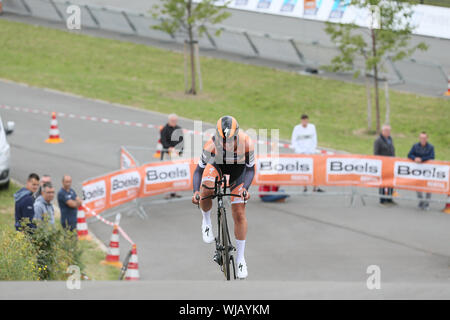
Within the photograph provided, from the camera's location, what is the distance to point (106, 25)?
41875mm

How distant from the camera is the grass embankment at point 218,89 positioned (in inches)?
1037

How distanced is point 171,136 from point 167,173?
4.76 ft

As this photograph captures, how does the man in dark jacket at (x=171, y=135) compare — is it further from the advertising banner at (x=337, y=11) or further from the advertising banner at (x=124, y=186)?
the advertising banner at (x=337, y=11)

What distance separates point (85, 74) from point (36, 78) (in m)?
2.23

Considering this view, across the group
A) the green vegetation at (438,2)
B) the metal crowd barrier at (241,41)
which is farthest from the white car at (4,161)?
the green vegetation at (438,2)

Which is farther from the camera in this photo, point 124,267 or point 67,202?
point 67,202

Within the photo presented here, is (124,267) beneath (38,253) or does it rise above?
beneath

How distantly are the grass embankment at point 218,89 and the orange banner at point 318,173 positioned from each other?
15.8 feet

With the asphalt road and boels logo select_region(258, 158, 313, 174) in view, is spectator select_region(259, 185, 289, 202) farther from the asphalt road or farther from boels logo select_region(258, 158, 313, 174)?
boels logo select_region(258, 158, 313, 174)

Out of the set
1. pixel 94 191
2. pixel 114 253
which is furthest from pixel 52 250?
pixel 94 191

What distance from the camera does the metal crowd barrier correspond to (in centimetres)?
3052

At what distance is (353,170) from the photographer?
1873 cm

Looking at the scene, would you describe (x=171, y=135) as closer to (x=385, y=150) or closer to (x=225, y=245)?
(x=385, y=150)
